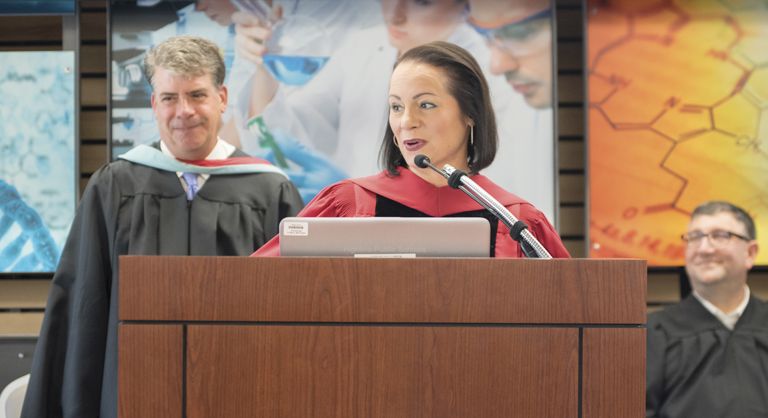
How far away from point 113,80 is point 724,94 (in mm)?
2874

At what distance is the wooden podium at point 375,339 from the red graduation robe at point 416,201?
74 cm

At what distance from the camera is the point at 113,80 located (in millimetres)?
4137

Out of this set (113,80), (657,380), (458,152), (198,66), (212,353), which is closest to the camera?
(212,353)

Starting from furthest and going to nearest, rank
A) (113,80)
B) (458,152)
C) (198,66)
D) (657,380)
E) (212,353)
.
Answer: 1. (113,80)
2. (657,380)
3. (198,66)
4. (458,152)
5. (212,353)

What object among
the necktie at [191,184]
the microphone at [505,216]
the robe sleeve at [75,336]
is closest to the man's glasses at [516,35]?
the necktie at [191,184]

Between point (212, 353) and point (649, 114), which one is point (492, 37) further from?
point (212, 353)

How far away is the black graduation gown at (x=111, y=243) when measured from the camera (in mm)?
2887

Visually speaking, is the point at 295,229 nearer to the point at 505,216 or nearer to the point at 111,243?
→ the point at 505,216

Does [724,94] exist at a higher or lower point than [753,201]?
higher

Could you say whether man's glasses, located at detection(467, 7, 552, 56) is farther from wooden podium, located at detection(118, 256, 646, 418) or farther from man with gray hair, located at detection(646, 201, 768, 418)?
wooden podium, located at detection(118, 256, 646, 418)

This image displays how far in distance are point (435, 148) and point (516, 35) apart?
2032 mm

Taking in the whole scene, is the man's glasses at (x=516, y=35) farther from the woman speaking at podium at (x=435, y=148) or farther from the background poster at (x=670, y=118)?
the woman speaking at podium at (x=435, y=148)

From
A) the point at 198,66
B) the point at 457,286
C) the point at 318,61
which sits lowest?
the point at 457,286

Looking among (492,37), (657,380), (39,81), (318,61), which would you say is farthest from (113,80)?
(657,380)
